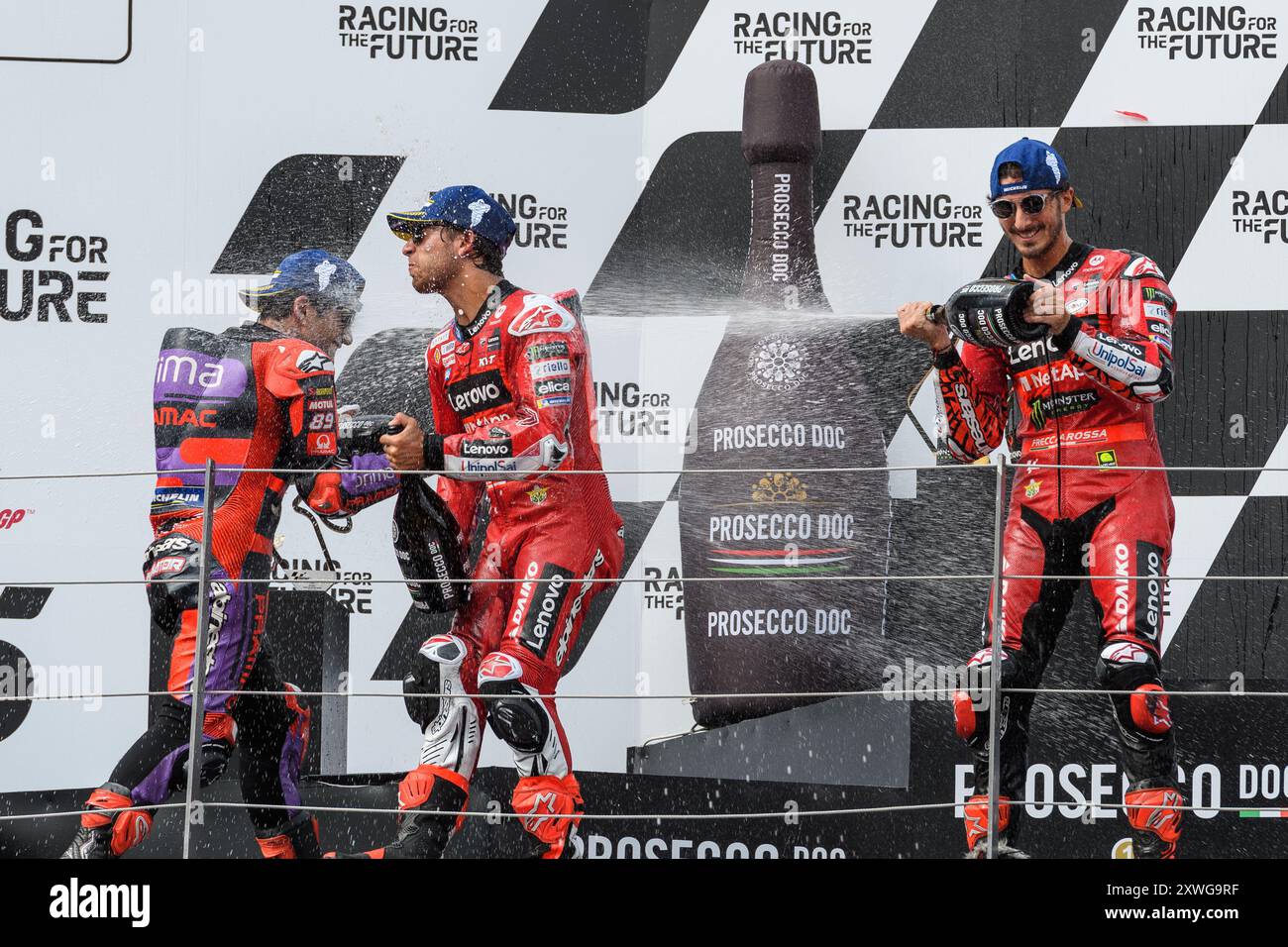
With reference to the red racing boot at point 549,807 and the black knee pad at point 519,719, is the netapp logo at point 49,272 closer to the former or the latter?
the black knee pad at point 519,719

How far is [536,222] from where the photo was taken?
13.5ft

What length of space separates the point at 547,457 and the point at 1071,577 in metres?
1.29

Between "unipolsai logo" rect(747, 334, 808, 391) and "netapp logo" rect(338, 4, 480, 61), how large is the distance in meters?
1.11

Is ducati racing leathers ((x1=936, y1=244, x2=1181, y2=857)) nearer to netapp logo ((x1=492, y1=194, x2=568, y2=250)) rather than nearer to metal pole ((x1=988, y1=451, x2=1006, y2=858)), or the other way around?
metal pole ((x1=988, y1=451, x2=1006, y2=858))

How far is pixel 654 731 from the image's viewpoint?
4090 millimetres

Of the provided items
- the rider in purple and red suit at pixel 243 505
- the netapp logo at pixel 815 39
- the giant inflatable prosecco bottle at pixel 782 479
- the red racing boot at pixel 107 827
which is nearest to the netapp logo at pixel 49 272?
the rider in purple and red suit at pixel 243 505

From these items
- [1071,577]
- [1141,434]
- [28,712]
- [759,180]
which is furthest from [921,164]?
[28,712]

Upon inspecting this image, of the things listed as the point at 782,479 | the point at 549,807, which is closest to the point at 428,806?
the point at 549,807

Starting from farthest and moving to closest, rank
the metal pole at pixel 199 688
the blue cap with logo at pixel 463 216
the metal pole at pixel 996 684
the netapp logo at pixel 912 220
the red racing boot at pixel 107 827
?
1. the netapp logo at pixel 912 220
2. the blue cap with logo at pixel 463 216
3. the red racing boot at pixel 107 827
4. the metal pole at pixel 199 688
5. the metal pole at pixel 996 684

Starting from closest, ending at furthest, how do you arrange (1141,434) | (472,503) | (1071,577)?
(1071,577), (1141,434), (472,503)

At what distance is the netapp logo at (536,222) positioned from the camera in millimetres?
4109

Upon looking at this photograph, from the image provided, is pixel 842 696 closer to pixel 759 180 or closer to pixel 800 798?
pixel 800 798

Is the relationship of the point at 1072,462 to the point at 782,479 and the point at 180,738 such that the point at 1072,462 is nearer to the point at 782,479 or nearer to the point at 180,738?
the point at 782,479

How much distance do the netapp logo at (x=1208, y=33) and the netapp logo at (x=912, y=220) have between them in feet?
2.16
